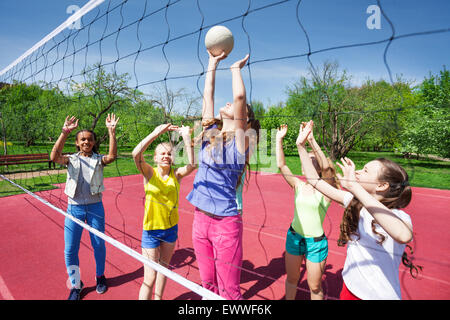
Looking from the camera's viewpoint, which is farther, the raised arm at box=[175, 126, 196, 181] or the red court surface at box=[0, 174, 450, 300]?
the red court surface at box=[0, 174, 450, 300]

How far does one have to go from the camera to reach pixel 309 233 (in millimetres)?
1871

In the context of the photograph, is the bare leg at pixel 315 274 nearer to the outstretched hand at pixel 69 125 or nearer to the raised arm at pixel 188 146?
the raised arm at pixel 188 146

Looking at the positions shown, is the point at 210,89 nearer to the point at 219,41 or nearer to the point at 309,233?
the point at 219,41

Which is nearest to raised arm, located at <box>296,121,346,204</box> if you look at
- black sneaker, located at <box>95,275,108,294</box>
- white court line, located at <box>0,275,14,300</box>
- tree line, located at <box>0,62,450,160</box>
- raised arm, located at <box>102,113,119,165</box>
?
raised arm, located at <box>102,113,119,165</box>

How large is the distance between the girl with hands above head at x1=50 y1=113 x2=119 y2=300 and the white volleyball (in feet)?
3.75

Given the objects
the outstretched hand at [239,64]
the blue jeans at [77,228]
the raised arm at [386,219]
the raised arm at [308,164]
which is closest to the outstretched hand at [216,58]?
the outstretched hand at [239,64]

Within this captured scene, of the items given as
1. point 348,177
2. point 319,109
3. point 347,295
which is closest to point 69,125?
point 348,177

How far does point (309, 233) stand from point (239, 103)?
1.08m

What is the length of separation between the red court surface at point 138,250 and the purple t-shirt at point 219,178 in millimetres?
165

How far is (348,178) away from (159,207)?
137cm

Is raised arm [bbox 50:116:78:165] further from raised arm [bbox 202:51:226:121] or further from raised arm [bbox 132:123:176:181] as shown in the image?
raised arm [bbox 202:51:226:121]

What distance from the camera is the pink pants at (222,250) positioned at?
5.11 ft

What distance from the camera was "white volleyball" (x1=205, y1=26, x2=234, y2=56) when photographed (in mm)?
1822
